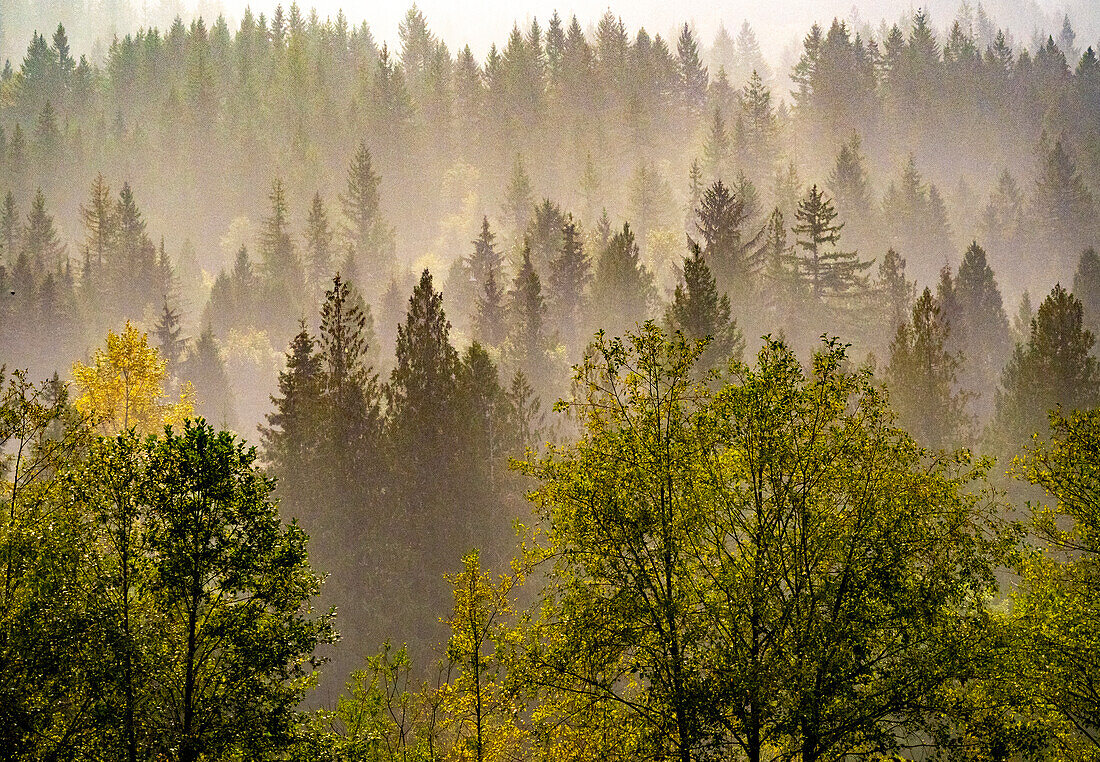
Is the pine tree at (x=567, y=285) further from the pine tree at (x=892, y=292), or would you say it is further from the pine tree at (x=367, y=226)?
the pine tree at (x=367, y=226)

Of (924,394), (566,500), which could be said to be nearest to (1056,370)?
(924,394)

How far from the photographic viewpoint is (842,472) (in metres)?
15.3

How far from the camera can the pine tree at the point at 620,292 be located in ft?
209

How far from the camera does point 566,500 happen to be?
48.8ft

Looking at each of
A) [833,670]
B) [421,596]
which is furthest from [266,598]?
[421,596]

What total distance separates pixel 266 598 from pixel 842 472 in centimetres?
1103

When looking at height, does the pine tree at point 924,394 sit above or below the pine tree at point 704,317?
below

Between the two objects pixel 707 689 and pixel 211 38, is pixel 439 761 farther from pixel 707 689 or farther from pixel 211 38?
pixel 211 38

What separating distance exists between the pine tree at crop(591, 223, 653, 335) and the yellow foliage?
32.8 metres

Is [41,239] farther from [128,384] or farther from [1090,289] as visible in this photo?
[1090,289]

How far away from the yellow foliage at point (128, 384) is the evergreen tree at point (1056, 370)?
43222mm

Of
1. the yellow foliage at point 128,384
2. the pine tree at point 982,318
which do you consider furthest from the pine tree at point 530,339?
the pine tree at point 982,318

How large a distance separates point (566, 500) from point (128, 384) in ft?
115

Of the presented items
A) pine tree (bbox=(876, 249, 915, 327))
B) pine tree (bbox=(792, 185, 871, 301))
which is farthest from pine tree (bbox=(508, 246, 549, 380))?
pine tree (bbox=(876, 249, 915, 327))
